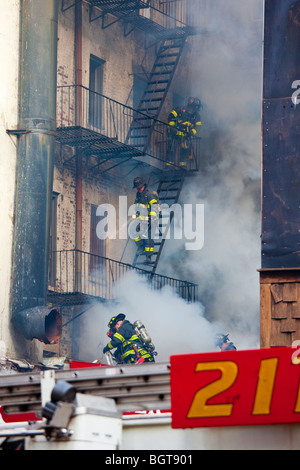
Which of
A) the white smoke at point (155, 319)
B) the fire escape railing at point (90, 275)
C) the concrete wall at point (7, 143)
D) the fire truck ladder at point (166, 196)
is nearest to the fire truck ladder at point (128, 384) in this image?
the concrete wall at point (7, 143)

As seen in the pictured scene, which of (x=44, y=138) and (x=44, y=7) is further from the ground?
(x=44, y=7)

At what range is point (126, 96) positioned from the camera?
26.5 meters

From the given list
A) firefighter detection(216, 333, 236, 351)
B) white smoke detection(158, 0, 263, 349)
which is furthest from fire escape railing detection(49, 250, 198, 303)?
firefighter detection(216, 333, 236, 351)

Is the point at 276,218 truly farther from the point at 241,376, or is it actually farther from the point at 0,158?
the point at 0,158

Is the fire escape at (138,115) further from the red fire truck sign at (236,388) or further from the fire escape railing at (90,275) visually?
the red fire truck sign at (236,388)

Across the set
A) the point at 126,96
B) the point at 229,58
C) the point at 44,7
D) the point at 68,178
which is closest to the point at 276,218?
the point at 44,7

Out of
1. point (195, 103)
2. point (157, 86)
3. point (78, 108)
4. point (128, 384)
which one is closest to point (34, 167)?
point (78, 108)

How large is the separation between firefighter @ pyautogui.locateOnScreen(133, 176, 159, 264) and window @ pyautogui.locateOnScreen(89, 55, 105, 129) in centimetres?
210

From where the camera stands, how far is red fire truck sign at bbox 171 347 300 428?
827 centimetres

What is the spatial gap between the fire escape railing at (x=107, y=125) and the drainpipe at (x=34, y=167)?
1.56m

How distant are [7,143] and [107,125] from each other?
16.1 feet

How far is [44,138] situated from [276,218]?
8158 mm

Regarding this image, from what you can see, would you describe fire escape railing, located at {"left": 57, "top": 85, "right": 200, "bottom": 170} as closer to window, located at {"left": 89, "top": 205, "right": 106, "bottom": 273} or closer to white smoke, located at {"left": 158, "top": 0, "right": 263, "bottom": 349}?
white smoke, located at {"left": 158, "top": 0, "right": 263, "bottom": 349}

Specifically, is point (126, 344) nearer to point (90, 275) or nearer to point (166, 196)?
point (90, 275)
